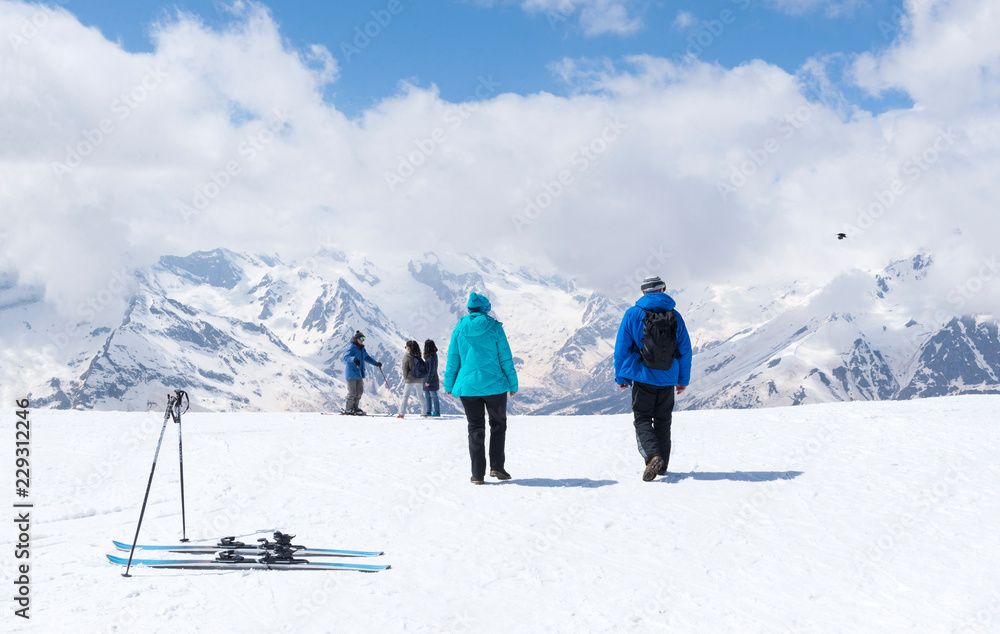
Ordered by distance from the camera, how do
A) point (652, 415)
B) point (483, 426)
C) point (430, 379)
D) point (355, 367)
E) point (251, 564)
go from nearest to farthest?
1. point (251, 564)
2. point (652, 415)
3. point (483, 426)
4. point (430, 379)
5. point (355, 367)

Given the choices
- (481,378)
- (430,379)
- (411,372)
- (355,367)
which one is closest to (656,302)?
(481,378)

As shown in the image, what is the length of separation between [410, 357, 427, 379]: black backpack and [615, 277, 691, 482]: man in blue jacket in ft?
39.7

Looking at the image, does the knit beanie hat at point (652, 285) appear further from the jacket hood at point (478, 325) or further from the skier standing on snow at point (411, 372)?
the skier standing on snow at point (411, 372)

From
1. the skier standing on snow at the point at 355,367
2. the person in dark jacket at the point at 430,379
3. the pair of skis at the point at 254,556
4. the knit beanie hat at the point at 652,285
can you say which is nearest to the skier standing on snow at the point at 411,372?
the person in dark jacket at the point at 430,379

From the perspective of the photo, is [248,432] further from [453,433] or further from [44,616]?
[44,616]

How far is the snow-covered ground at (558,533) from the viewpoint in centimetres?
464

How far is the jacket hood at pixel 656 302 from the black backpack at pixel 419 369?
12.4 metres

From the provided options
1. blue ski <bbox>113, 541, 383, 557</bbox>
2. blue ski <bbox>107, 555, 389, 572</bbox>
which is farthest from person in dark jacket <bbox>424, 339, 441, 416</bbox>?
blue ski <bbox>107, 555, 389, 572</bbox>

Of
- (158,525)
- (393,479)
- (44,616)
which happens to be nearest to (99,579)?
(44,616)

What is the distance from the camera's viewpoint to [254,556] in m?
5.82

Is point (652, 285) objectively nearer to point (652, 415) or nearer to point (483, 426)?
point (652, 415)

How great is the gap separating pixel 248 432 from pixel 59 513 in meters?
6.53

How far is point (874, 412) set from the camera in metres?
14.1

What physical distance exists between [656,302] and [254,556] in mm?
5784
